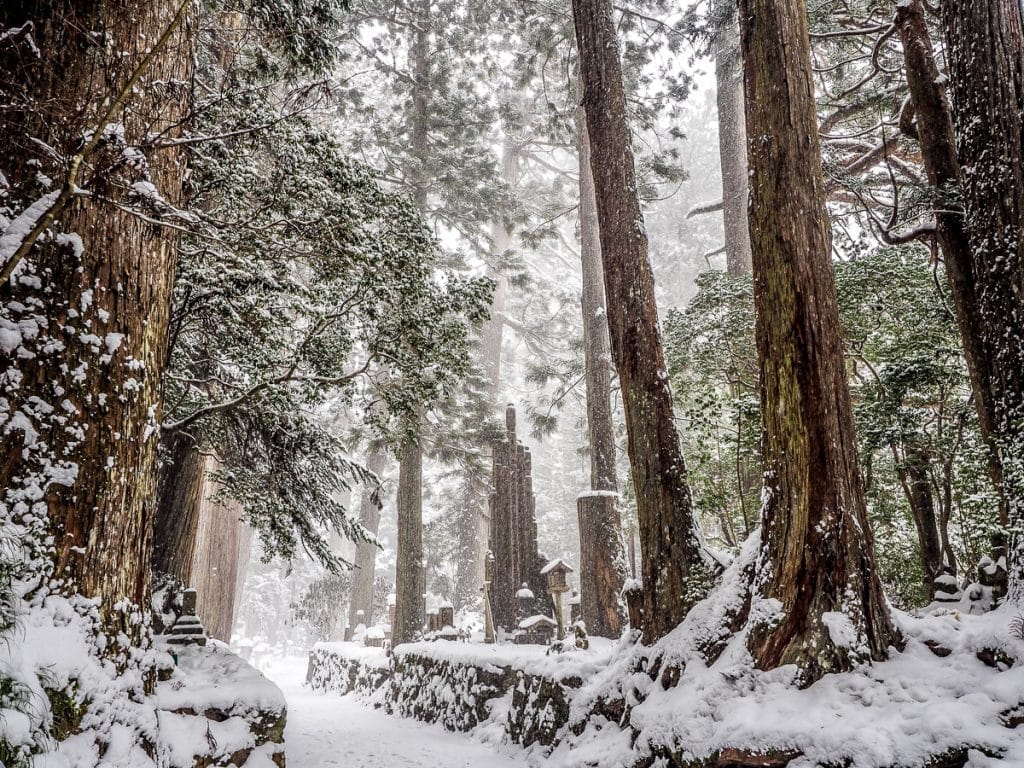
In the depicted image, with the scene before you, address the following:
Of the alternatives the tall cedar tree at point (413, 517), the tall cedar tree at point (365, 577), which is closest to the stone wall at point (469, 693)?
the tall cedar tree at point (413, 517)

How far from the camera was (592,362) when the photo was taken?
10531mm

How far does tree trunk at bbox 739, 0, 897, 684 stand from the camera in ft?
11.6

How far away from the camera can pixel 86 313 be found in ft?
10.2

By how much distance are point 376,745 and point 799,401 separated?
19.7 feet

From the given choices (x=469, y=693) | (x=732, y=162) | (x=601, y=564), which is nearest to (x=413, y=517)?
(x=469, y=693)

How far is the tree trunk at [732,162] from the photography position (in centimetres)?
995

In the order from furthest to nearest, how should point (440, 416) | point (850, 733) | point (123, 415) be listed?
point (440, 416) < point (123, 415) < point (850, 733)

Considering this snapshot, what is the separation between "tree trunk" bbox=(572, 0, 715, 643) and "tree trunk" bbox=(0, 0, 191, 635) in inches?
148

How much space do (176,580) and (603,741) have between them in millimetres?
4717

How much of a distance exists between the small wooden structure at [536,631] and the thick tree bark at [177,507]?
15.0 ft

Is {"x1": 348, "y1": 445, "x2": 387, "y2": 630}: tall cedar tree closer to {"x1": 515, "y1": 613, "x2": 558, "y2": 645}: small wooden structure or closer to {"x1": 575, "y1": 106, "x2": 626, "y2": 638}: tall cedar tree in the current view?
{"x1": 575, "y1": 106, "x2": 626, "y2": 638}: tall cedar tree

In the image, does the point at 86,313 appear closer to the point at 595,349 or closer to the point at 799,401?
the point at 799,401

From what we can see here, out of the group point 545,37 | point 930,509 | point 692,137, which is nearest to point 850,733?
point 930,509

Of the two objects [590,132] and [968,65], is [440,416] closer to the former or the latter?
[590,132]
